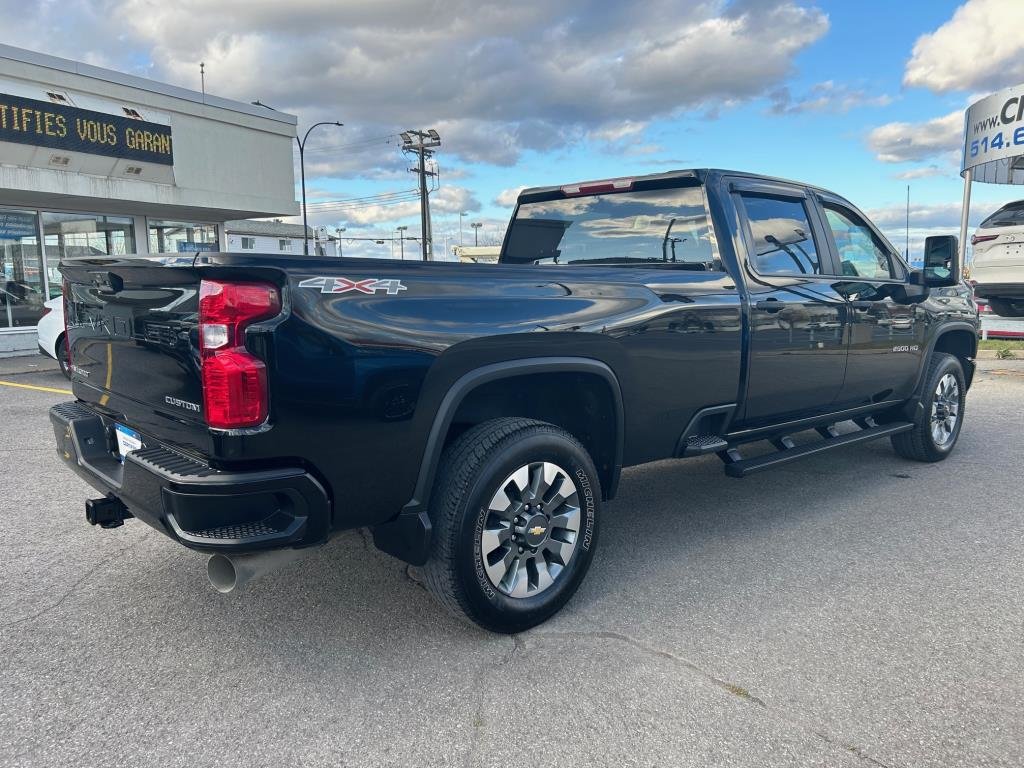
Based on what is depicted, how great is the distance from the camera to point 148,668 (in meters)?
2.87

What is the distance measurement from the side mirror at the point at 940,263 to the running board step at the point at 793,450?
3.36 ft

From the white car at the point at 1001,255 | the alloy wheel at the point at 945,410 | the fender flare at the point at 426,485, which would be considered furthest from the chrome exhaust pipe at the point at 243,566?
the white car at the point at 1001,255

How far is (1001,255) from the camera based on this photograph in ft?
39.6

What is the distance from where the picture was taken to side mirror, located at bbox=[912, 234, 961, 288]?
5051 mm

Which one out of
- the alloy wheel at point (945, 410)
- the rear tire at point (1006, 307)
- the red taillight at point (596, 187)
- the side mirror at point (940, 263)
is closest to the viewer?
the red taillight at point (596, 187)

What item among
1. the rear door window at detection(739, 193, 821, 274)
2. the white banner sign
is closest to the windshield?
the rear door window at detection(739, 193, 821, 274)

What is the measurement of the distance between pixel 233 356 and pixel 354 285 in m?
0.47

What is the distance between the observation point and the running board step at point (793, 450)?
4.12m

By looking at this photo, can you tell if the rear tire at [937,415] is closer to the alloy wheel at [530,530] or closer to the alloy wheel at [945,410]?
the alloy wheel at [945,410]

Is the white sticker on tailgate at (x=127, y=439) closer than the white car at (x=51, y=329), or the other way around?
the white sticker on tailgate at (x=127, y=439)

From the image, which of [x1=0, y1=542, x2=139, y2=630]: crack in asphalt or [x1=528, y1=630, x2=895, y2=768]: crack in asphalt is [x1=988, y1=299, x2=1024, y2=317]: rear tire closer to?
[x1=528, y1=630, x2=895, y2=768]: crack in asphalt

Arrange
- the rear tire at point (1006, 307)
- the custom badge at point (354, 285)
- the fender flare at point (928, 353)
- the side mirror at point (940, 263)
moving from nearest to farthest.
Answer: the custom badge at point (354, 285) < the side mirror at point (940, 263) < the fender flare at point (928, 353) < the rear tire at point (1006, 307)

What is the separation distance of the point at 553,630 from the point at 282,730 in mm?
1150

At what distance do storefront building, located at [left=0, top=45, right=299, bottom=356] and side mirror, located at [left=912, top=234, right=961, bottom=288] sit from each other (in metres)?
13.4
